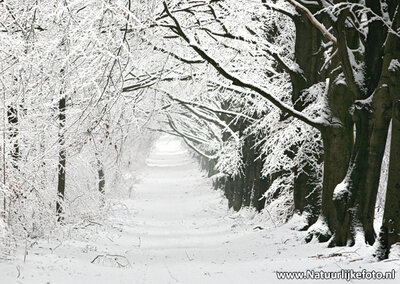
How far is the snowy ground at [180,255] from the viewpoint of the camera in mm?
7910

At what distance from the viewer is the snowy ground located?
311 inches

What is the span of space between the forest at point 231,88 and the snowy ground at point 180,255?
18 centimetres

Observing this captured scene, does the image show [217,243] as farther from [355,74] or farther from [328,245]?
[355,74]

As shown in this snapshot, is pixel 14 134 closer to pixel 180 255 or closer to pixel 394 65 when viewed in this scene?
pixel 180 255

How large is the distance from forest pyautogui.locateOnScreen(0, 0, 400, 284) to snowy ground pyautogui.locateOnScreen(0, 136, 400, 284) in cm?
18

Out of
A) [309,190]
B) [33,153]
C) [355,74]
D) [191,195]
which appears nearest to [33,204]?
[33,153]

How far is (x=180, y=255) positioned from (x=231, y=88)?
5.56m

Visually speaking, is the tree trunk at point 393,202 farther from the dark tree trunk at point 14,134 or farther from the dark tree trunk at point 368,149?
the dark tree trunk at point 14,134

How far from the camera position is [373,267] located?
270 inches

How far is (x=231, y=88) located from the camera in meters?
15.3

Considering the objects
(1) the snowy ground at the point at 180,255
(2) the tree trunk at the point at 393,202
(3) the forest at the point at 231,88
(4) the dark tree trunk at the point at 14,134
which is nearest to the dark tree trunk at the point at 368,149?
(3) the forest at the point at 231,88

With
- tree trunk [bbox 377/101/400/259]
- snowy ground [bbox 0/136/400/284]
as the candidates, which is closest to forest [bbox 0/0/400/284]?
tree trunk [bbox 377/101/400/259]

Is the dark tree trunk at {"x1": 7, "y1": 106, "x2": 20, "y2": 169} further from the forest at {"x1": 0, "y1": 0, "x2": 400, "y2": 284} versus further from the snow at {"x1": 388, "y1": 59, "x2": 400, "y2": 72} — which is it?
the snow at {"x1": 388, "y1": 59, "x2": 400, "y2": 72}

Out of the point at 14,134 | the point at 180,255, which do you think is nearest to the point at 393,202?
the point at 180,255
